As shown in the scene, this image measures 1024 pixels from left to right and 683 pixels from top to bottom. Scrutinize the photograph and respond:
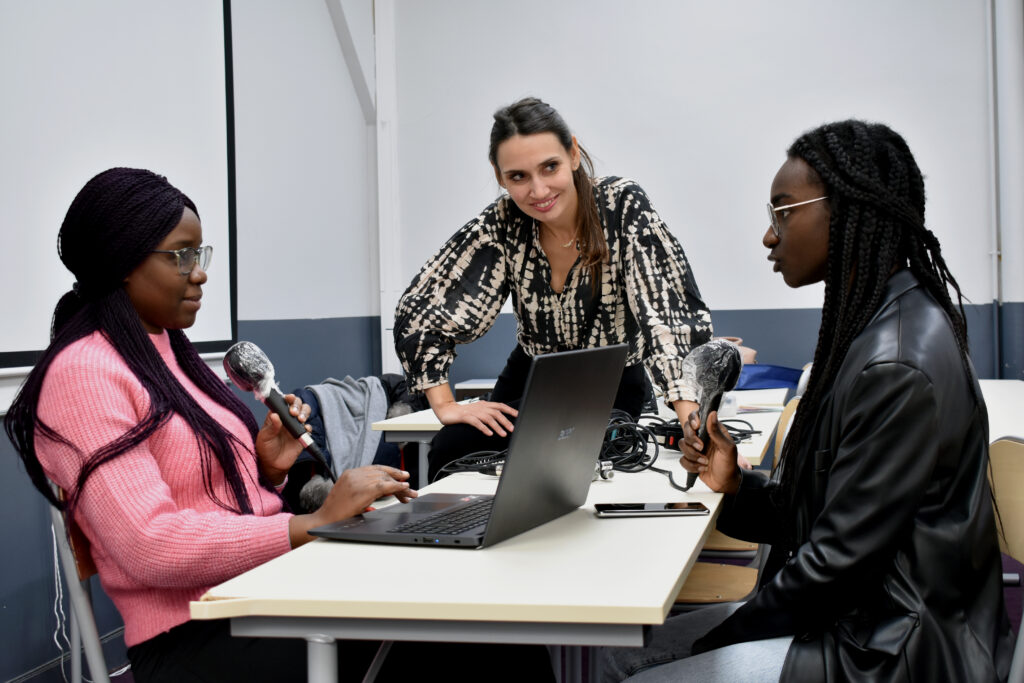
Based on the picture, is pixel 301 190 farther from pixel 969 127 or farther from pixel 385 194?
pixel 969 127

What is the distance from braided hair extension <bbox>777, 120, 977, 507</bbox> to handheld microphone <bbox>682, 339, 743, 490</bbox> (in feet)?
0.37

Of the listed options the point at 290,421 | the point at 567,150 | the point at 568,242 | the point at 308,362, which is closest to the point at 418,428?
the point at 568,242

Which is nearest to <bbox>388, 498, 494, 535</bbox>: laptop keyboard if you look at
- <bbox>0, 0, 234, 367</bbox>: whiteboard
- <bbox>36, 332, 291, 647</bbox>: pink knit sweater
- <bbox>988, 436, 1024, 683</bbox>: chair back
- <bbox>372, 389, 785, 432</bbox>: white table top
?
<bbox>36, 332, 291, 647</bbox>: pink knit sweater

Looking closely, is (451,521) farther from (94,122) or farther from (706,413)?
(94,122)

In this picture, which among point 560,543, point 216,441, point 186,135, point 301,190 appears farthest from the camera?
point 301,190

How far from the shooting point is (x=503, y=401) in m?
2.14

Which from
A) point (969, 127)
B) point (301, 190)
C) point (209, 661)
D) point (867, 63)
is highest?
point (867, 63)

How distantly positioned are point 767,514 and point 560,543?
1.44 ft

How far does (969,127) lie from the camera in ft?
15.1

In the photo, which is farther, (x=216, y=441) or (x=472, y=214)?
(x=472, y=214)

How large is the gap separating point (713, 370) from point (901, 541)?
1.17ft

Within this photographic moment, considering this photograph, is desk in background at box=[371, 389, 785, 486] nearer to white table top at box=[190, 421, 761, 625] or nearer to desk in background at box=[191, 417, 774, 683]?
white table top at box=[190, 421, 761, 625]

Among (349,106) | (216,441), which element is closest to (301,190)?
(349,106)

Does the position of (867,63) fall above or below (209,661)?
above
